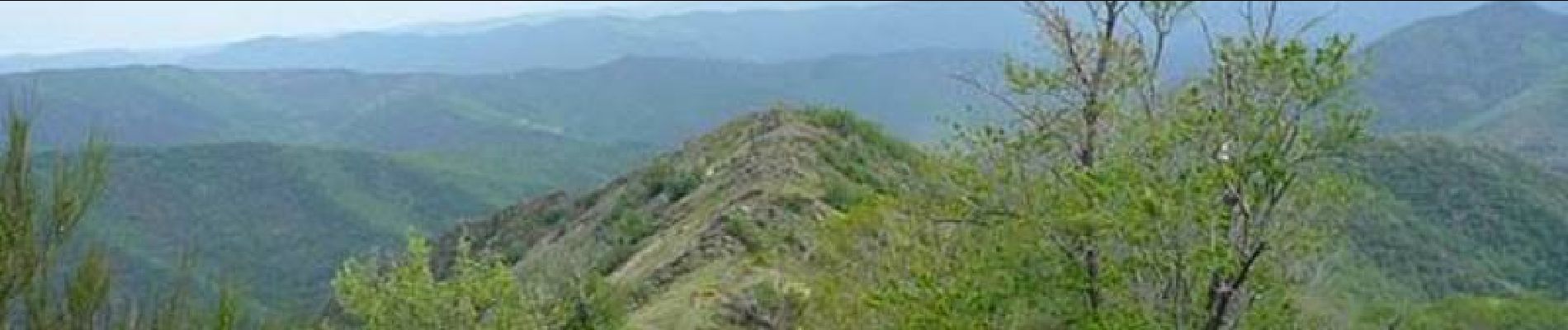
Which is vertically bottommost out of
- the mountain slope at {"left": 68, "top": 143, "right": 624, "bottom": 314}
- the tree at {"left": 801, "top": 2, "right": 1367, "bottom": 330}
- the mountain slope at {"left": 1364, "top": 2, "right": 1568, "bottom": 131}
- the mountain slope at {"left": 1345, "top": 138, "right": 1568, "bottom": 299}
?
the mountain slope at {"left": 68, "top": 143, "right": 624, "bottom": 314}

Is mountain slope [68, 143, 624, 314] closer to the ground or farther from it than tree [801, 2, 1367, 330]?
closer to the ground

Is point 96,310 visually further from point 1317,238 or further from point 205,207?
point 205,207

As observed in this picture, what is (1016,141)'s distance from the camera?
55.5 feet

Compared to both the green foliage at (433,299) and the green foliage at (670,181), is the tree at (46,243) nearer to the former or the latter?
the green foliage at (433,299)

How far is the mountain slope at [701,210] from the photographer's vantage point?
130ft

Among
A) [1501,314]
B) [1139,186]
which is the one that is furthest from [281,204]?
[1139,186]

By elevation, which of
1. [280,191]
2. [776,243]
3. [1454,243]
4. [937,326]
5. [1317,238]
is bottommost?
[280,191]

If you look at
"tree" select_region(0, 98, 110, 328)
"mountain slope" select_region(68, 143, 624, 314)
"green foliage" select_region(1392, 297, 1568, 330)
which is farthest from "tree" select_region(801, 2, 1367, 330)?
"mountain slope" select_region(68, 143, 624, 314)

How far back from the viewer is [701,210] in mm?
49438

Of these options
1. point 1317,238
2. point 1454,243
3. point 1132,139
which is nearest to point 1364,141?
point 1317,238

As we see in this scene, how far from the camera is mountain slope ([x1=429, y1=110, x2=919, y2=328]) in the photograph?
1560 inches

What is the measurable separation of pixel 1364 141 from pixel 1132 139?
191 cm

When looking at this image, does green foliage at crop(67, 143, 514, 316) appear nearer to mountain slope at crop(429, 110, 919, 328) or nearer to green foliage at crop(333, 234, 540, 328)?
mountain slope at crop(429, 110, 919, 328)

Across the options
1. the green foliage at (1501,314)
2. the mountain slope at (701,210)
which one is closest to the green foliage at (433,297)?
the mountain slope at (701,210)
